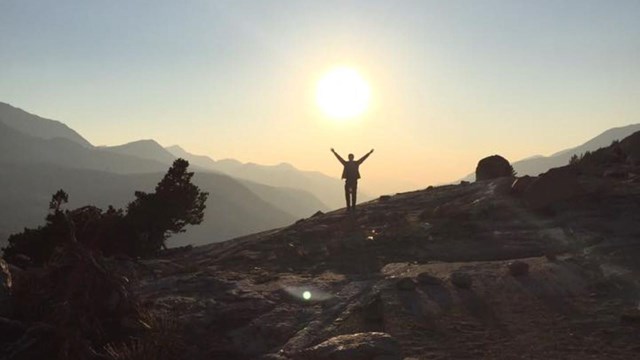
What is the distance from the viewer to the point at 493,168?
2769 centimetres

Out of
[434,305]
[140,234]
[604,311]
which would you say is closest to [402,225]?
[434,305]

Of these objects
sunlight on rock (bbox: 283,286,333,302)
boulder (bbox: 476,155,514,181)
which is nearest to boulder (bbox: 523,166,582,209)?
boulder (bbox: 476,155,514,181)

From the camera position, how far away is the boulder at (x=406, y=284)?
1127 centimetres

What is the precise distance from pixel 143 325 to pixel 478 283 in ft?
23.5

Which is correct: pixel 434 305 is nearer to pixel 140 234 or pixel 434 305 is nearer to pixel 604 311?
pixel 604 311

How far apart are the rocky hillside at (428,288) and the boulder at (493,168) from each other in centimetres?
817

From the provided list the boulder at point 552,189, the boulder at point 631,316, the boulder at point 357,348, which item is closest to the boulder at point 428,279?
the boulder at point 357,348

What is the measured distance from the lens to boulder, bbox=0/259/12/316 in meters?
10.9

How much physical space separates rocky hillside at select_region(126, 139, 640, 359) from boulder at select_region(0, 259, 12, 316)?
2824mm

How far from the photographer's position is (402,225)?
711 inches

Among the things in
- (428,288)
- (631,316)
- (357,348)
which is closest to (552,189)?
(428,288)

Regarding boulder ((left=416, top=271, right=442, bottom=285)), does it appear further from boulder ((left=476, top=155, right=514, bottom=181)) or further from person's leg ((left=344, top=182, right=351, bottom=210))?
boulder ((left=476, top=155, right=514, bottom=181))

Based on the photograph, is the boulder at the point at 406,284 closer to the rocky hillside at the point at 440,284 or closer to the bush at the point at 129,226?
the rocky hillside at the point at 440,284

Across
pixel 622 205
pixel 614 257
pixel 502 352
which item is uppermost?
pixel 622 205
